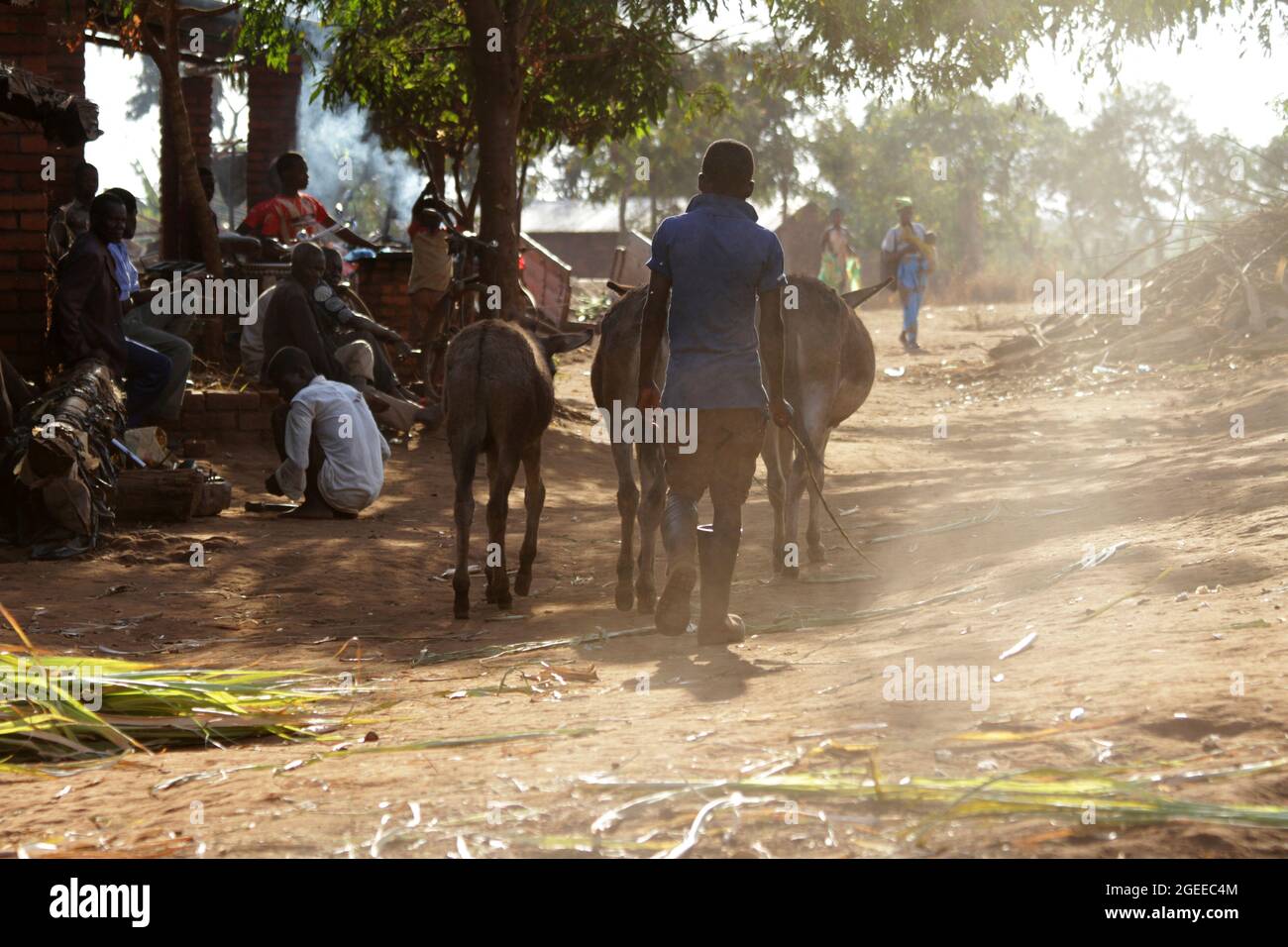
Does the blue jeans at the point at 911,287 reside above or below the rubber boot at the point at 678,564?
above

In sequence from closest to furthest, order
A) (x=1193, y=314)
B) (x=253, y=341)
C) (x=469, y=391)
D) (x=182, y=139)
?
1. (x=469, y=391)
2. (x=253, y=341)
3. (x=182, y=139)
4. (x=1193, y=314)

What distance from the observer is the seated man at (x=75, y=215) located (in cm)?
1130

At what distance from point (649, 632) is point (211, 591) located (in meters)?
2.64

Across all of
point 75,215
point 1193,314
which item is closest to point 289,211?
point 75,215

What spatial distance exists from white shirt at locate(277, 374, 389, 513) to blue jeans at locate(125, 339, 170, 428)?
123 cm

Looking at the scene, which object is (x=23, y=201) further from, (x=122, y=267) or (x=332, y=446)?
(x=332, y=446)

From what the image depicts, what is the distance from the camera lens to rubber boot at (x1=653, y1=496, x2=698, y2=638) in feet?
20.5

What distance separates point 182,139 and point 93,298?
3537 mm

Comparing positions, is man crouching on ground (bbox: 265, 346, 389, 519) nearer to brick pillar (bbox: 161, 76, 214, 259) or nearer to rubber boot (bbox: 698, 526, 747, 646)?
rubber boot (bbox: 698, 526, 747, 646)

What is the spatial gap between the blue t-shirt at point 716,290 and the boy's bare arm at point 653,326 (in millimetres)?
56

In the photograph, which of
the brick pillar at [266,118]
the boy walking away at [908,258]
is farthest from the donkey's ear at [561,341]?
the boy walking away at [908,258]

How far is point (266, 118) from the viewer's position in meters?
17.8

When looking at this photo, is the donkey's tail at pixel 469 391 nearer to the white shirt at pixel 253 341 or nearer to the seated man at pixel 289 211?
the white shirt at pixel 253 341

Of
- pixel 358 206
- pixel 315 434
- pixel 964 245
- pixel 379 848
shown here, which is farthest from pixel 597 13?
pixel 964 245
